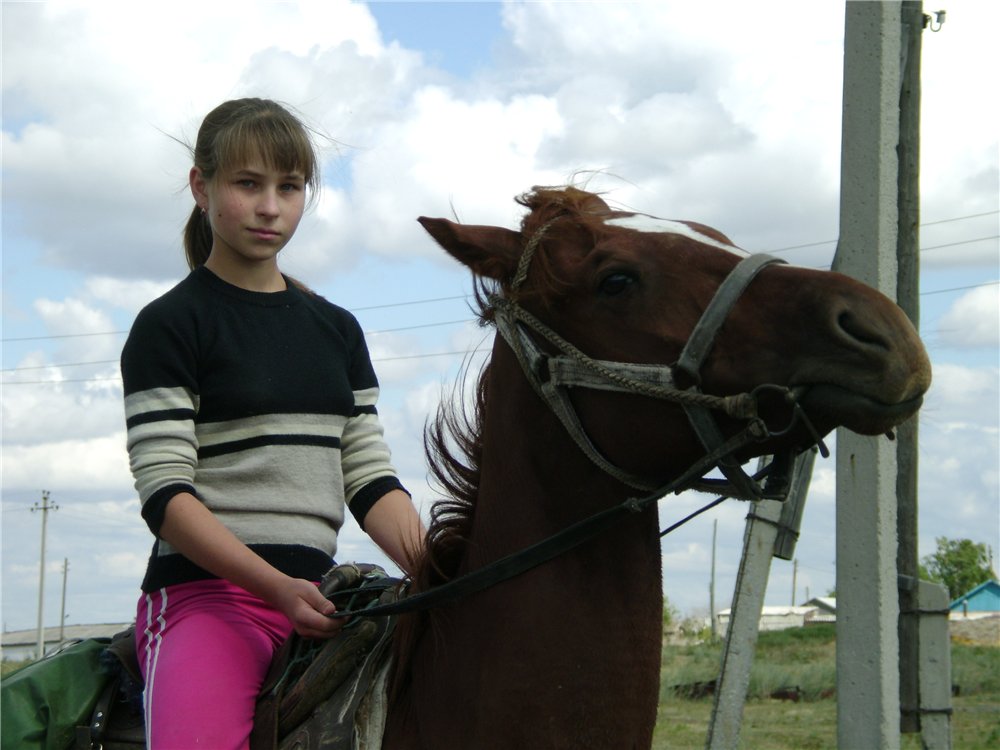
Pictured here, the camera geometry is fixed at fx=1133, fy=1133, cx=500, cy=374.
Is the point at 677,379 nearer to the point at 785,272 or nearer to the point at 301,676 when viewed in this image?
the point at 785,272

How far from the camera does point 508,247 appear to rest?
2879 mm

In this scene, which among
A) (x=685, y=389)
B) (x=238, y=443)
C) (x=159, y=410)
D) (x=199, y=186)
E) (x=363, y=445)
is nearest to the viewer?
(x=685, y=389)

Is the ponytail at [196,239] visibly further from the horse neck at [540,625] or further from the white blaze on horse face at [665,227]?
the white blaze on horse face at [665,227]

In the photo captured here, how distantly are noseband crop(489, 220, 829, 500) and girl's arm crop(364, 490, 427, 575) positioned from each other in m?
0.86

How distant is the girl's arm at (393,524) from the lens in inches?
135

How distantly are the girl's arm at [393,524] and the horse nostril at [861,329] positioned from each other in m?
1.48

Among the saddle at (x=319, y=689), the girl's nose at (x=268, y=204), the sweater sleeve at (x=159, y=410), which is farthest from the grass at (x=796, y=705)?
the girl's nose at (x=268, y=204)

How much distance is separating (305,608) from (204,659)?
0.28m

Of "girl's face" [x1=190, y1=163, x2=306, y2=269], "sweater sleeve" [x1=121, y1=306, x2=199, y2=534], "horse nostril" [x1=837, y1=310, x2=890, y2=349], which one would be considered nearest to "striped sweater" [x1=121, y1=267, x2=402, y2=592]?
"sweater sleeve" [x1=121, y1=306, x2=199, y2=534]

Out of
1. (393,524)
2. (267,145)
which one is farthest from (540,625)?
(267,145)

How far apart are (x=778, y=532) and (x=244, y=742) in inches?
149

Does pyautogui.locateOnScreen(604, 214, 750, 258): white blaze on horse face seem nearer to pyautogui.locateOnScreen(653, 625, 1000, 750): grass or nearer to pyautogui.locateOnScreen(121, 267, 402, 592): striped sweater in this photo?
pyautogui.locateOnScreen(121, 267, 402, 592): striped sweater

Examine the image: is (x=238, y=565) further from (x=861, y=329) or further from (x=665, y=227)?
(x=861, y=329)

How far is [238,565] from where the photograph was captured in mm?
2803
